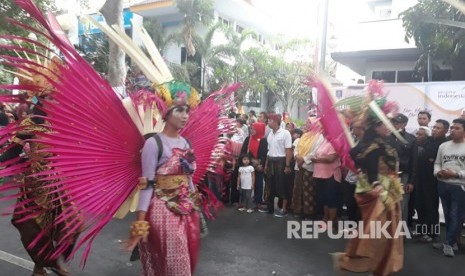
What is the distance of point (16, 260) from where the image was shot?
13.4ft

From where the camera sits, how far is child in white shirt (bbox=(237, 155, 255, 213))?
659cm

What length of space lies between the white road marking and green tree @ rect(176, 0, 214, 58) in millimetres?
15821

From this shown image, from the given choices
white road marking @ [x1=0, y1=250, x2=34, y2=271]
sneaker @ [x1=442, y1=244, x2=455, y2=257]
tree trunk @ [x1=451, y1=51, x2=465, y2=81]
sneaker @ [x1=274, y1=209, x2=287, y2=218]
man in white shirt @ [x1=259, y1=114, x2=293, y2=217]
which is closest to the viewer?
white road marking @ [x1=0, y1=250, x2=34, y2=271]

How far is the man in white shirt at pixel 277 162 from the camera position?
245 inches

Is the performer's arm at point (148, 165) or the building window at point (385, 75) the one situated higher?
the building window at point (385, 75)

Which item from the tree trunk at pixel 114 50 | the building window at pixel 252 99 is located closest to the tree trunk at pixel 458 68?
the tree trunk at pixel 114 50

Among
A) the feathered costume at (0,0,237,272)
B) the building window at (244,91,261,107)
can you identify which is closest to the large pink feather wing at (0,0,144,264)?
the feathered costume at (0,0,237,272)

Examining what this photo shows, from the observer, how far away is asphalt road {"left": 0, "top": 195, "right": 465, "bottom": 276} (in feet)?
13.1

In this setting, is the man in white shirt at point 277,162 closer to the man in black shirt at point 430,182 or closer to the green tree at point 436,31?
the man in black shirt at point 430,182

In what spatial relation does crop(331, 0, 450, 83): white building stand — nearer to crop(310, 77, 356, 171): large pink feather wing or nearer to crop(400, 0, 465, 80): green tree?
crop(400, 0, 465, 80): green tree

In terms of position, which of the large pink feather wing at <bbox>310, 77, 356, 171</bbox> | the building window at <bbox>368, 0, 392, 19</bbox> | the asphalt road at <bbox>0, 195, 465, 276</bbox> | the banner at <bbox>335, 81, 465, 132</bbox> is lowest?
the asphalt road at <bbox>0, 195, 465, 276</bbox>

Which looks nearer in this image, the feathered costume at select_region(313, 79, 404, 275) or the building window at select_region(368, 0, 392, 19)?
the feathered costume at select_region(313, 79, 404, 275)

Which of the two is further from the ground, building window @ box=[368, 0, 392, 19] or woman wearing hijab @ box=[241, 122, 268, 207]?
building window @ box=[368, 0, 392, 19]

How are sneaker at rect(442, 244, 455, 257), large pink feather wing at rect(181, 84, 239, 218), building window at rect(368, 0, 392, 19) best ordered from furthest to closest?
building window at rect(368, 0, 392, 19) < sneaker at rect(442, 244, 455, 257) < large pink feather wing at rect(181, 84, 239, 218)
